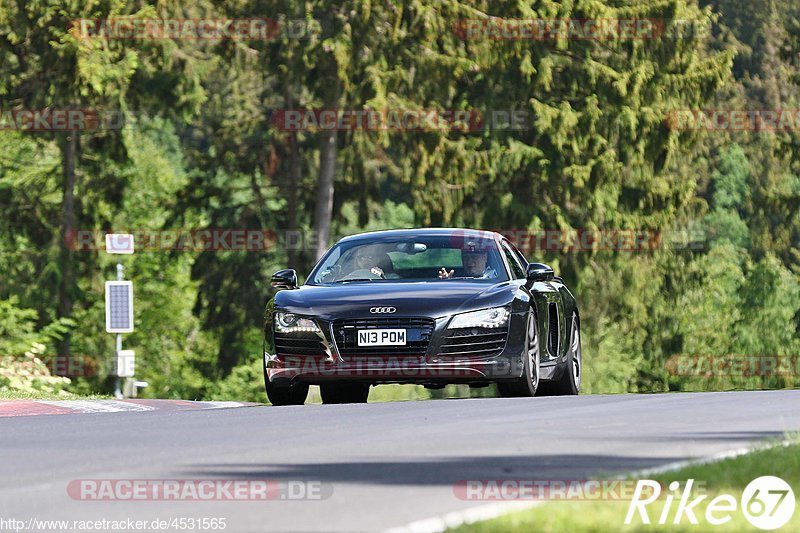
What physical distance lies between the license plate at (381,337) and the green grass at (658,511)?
692 centimetres

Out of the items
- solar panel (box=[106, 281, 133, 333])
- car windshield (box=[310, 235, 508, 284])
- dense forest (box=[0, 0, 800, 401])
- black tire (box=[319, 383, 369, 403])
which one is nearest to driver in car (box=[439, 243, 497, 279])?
car windshield (box=[310, 235, 508, 284])

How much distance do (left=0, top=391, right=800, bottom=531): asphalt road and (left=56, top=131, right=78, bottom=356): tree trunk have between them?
31.3 metres

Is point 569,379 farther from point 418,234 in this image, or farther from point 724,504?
point 724,504

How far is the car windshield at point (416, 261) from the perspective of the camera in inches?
707

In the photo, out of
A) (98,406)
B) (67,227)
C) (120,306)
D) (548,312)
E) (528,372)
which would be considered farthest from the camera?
(67,227)

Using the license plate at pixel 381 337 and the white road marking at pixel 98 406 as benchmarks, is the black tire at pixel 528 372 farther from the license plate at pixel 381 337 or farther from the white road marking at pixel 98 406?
the white road marking at pixel 98 406

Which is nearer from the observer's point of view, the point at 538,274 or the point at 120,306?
the point at 538,274

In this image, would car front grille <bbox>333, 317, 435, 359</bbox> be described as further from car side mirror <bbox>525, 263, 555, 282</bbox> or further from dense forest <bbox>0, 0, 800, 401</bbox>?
dense forest <bbox>0, 0, 800, 401</bbox>

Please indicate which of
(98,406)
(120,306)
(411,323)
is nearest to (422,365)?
(411,323)

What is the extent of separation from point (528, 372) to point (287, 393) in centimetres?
225

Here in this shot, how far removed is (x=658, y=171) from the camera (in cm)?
4978

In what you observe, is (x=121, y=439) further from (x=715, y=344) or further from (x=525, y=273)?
(x=715, y=344)

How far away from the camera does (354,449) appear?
11711 mm

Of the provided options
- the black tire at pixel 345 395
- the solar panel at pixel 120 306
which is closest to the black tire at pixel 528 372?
the black tire at pixel 345 395
